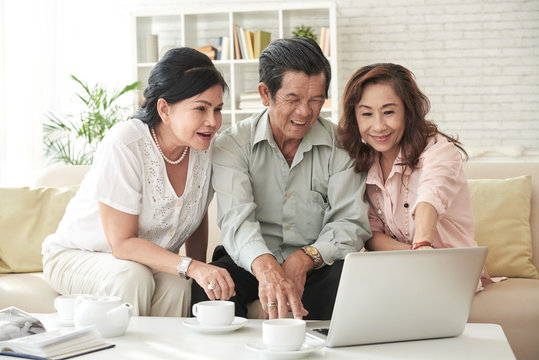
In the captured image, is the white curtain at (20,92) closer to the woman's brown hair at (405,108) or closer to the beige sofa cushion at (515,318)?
the woman's brown hair at (405,108)

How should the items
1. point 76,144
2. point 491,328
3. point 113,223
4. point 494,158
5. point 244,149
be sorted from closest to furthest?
point 491,328 → point 113,223 → point 244,149 → point 494,158 → point 76,144

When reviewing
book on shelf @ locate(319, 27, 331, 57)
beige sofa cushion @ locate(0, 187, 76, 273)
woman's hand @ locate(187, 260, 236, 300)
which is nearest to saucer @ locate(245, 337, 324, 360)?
woman's hand @ locate(187, 260, 236, 300)

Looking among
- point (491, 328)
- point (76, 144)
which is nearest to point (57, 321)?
point (491, 328)

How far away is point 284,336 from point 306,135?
1.04 m

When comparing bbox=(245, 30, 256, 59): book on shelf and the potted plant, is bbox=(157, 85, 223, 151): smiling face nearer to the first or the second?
the potted plant

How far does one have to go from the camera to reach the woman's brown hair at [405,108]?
83.6 inches

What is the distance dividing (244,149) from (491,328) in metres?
1.01

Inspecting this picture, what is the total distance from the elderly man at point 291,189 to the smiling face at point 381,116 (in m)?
0.13

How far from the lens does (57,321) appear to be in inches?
65.7

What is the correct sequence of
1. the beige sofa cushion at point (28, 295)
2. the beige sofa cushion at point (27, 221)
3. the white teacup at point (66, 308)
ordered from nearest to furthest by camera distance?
the white teacup at point (66, 308), the beige sofa cushion at point (28, 295), the beige sofa cushion at point (27, 221)

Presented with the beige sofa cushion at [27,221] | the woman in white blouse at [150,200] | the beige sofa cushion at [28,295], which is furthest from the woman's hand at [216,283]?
the beige sofa cushion at [27,221]

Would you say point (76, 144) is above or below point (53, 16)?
below

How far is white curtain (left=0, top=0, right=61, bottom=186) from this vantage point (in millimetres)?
4578

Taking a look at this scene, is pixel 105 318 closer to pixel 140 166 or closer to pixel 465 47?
pixel 140 166
